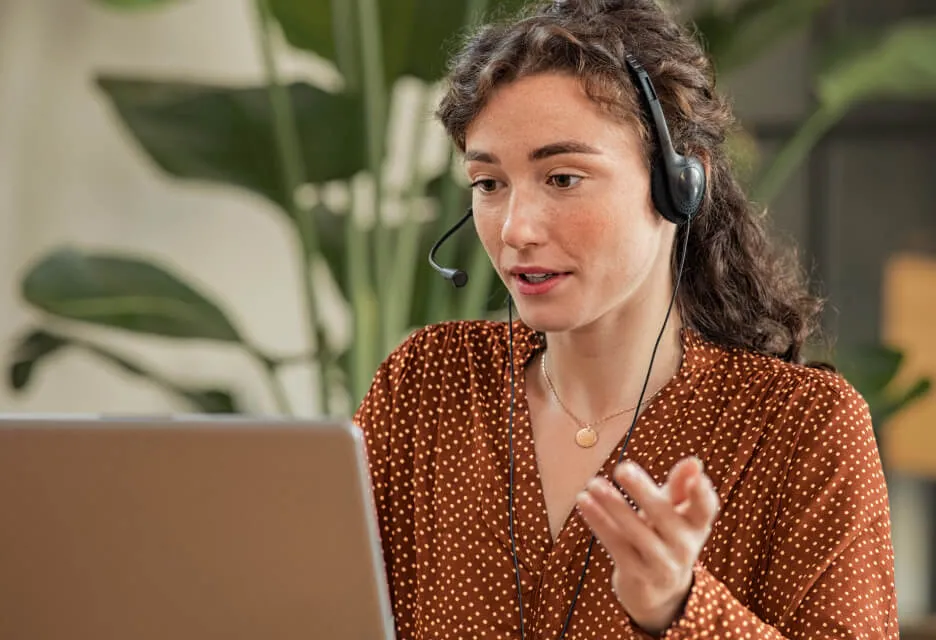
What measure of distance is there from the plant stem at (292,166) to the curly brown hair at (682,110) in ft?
2.54

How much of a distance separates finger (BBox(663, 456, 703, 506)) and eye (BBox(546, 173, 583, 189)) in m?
0.35

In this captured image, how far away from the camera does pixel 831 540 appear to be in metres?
1.10

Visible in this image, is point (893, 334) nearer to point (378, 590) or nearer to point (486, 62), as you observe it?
point (486, 62)

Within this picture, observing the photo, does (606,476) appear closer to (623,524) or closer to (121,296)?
(623,524)

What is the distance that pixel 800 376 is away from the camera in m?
1.23

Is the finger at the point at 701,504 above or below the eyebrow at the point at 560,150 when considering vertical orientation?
below

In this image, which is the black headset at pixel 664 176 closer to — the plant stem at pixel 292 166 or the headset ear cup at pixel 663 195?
the headset ear cup at pixel 663 195

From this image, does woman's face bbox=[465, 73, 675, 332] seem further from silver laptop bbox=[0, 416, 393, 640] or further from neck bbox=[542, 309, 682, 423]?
silver laptop bbox=[0, 416, 393, 640]

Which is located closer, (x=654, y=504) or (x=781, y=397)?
(x=654, y=504)

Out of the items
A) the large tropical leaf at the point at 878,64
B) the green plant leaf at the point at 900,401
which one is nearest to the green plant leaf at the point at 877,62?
the large tropical leaf at the point at 878,64

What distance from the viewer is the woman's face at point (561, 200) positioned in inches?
44.6

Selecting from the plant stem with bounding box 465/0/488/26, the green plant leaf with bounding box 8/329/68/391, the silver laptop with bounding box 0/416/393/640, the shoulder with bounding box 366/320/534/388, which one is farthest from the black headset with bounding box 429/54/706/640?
the green plant leaf with bounding box 8/329/68/391

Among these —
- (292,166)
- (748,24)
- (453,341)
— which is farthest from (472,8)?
(453,341)

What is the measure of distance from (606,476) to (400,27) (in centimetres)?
106
